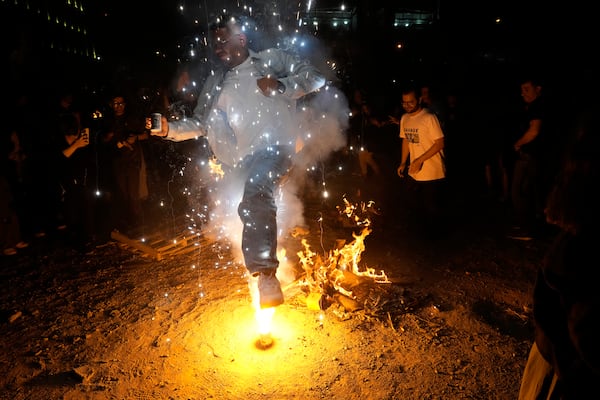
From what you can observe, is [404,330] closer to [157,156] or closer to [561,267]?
[561,267]

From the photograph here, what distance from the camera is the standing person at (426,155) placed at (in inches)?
228

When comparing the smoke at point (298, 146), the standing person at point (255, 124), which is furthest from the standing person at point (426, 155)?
the standing person at point (255, 124)

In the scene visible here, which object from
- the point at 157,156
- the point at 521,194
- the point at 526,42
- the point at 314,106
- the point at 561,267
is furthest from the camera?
the point at 526,42

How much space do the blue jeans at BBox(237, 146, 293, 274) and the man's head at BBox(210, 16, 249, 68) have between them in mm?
927

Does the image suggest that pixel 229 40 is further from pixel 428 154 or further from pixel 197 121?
pixel 428 154

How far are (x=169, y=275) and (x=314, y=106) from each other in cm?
424

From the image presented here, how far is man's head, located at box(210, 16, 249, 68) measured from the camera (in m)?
3.73

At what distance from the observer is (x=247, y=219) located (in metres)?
3.69

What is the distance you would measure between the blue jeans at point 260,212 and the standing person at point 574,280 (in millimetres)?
2297

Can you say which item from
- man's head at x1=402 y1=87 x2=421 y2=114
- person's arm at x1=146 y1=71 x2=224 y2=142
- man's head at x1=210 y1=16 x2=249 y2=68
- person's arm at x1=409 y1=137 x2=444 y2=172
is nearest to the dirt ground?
person's arm at x1=409 y1=137 x2=444 y2=172

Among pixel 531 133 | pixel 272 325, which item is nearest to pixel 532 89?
pixel 531 133

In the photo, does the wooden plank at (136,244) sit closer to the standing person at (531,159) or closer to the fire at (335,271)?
the fire at (335,271)

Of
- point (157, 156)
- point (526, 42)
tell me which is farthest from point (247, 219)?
point (526, 42)

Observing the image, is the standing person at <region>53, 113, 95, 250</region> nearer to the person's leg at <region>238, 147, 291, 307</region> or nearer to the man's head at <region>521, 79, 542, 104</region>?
the person's leg at <region>238, 147, 291, 307</region>
